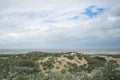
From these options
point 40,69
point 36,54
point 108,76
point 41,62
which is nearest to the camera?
point 108,76

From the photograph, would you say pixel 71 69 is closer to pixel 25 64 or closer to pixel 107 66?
pixel 25 64

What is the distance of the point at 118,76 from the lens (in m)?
16.5

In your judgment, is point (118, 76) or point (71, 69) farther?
point (71, 69)

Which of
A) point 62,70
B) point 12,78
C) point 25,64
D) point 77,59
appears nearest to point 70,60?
point 77,59

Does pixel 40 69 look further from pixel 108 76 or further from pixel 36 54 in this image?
pixel 108 76

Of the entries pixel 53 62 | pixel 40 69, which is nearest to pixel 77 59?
pixel 53 62

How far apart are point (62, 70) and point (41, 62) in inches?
155

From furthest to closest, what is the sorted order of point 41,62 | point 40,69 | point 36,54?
point 36,54 → point 41,62 → point 40,69

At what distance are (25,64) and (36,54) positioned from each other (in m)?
7.55

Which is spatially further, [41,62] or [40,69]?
[41,62]

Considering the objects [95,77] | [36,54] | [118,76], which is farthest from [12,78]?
[36,54]

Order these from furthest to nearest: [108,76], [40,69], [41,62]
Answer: [41,62], [40,69], [108,76]

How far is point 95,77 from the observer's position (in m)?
16.3

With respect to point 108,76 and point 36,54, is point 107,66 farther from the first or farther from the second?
point 36,54
